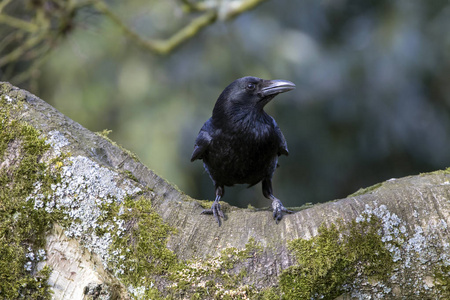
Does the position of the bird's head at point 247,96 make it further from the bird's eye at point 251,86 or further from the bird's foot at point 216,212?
the bird's foot at point 216,212

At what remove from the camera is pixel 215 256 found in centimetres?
203

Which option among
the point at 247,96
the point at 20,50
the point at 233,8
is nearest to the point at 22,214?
the point at 247,96

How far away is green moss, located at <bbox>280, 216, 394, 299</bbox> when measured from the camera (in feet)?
6.47

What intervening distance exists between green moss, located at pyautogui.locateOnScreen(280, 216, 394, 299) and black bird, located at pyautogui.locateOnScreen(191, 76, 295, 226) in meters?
1.48

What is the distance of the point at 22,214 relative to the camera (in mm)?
2029

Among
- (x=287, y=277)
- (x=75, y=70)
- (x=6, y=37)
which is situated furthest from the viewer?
(x=75, y=70)

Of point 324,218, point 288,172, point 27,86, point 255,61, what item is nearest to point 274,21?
point 255,61

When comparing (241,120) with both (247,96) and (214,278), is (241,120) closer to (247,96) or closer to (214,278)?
(247,96)

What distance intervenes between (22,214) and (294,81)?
5.29 meters

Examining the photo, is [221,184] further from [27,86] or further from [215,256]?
[27,86]

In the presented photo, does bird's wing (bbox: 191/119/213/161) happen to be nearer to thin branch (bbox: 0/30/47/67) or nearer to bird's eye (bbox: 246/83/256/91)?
bird's eye (bbox: 246/83/256/91)

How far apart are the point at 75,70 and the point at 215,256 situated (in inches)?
229

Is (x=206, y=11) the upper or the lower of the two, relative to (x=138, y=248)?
upper

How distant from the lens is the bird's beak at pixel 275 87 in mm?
3486
